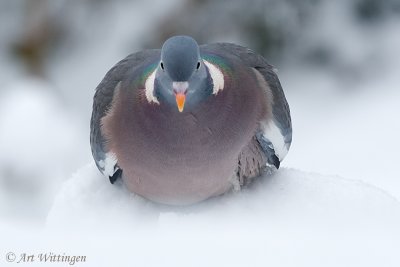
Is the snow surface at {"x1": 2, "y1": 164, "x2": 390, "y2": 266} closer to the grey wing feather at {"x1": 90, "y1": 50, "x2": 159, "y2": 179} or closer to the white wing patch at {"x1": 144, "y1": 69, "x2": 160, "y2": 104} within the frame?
the grey wing feather at {"x1": 90, "y1": 50, "x2": 159, "y2": 179}

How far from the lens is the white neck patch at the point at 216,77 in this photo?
8.34 feet

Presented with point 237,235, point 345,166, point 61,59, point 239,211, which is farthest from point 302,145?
point 237,235

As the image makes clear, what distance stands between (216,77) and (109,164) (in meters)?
0.54

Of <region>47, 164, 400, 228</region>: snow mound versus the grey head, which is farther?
<region>47, 164, 400, 228</region>: snow mound

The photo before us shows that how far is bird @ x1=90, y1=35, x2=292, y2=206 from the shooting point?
2475mm

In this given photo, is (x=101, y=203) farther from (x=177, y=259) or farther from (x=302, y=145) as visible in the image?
(x=302, y=145)

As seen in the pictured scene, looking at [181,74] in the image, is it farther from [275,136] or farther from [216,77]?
[275,136]

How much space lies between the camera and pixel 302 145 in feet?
19.3

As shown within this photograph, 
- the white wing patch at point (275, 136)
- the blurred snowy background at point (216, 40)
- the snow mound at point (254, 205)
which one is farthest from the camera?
the blurred snowy background at point (216, 40)

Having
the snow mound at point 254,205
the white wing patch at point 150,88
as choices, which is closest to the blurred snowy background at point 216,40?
the snow mound at point 254,205

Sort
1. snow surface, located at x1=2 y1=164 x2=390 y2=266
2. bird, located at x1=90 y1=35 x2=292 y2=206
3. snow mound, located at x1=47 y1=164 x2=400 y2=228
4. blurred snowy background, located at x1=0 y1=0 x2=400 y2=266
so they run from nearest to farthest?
1. snow surface, located at x1=2 y1=164 x2=390 y2=266
2. bird, located at x1=90 y1=35 x2=292 y2=206
3. snow mound, located at x1=47 y1=164 x2=400 y2=228
4. blurred snowy background, located at x1=0 y1=0 x2=400 y2=266

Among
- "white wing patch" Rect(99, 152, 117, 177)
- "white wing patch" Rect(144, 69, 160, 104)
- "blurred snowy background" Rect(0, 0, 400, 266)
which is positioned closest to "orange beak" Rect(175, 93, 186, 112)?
"white wing patch" Rect(144, 69, 160, 104)

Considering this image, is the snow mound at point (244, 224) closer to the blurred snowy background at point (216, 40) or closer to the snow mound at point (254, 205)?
the snow mound at point (254, 205)

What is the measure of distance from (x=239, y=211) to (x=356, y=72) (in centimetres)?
360
